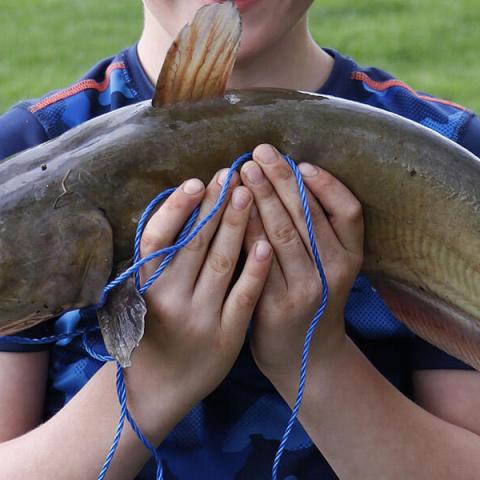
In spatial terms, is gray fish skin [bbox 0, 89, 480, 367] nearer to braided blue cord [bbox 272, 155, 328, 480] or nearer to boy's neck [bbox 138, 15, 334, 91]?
braided blue cord [bbox 272, 155, 328, 480]

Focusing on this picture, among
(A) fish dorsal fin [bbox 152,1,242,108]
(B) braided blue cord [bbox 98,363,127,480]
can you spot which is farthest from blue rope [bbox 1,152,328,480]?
(A) fish dorsal fin [bbox 152,1,242,108]

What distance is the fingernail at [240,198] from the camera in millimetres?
1520

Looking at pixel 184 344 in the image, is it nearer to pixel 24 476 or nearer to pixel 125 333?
pixel 125 333

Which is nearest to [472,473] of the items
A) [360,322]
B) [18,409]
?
[360,322]

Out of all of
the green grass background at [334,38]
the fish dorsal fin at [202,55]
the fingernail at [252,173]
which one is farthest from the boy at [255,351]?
the green grass background at [334,38]

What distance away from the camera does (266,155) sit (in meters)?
1.51

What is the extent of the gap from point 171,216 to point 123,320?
0.54 feet

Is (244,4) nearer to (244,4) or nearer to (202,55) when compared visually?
(244,4)

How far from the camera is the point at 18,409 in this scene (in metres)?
1.84

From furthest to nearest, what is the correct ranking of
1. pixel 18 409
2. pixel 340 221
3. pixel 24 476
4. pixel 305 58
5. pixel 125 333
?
pixel 305 58, pixel 18 409, pixel 24 476, pixel 340 221, pixel 125 333

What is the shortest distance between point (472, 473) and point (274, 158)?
0.71 meters

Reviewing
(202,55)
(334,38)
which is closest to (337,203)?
(202,55)

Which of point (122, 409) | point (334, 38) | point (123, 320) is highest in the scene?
point (123, 320)

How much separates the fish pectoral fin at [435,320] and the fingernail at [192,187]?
0.38 m
